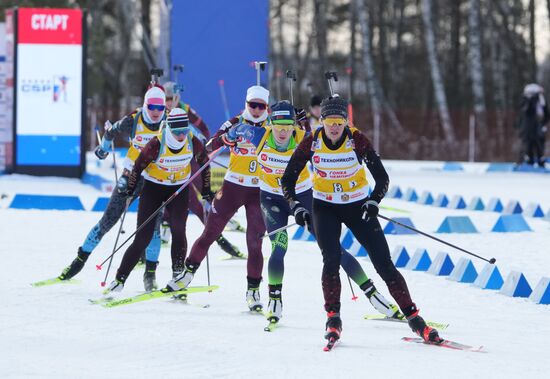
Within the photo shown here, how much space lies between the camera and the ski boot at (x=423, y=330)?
6801 millimetres

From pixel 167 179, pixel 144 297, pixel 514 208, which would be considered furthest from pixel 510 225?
pixel 144 297

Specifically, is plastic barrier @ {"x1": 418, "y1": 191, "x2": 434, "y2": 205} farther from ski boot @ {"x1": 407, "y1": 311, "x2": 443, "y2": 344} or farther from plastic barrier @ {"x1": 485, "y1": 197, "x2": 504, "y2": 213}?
ski boot @ {"x1": 407, "y1": 311, "x2": 443, "y2": 344}

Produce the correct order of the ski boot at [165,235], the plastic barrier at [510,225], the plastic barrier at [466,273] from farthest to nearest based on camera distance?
the plastic barrier at [510,225]
the ski boot at [165,235]
the plastic barrier at [466,273]

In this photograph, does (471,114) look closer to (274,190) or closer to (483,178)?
(483,178)

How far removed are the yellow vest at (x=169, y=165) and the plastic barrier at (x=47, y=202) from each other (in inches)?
273

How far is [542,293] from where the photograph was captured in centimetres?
871

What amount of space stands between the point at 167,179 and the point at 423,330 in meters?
2.72

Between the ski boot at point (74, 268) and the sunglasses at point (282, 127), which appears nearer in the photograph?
the sunglasses at point (282, 127)

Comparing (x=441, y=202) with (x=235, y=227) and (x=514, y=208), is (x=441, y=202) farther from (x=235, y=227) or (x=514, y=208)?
(x=235, y=227)

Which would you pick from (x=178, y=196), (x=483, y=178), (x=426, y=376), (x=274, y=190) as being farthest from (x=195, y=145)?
(x=483, y=178)

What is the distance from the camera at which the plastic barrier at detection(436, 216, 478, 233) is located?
1329 cm

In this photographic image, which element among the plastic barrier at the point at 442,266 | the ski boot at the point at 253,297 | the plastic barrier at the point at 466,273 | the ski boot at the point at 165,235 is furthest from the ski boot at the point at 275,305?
the ski boot at the point at 165,235

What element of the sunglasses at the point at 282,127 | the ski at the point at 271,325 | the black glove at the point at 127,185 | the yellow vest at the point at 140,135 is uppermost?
the sunglasses at the point at 282,127

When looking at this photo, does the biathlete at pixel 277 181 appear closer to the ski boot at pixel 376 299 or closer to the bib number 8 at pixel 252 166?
the ski boot at pixel 376 299
